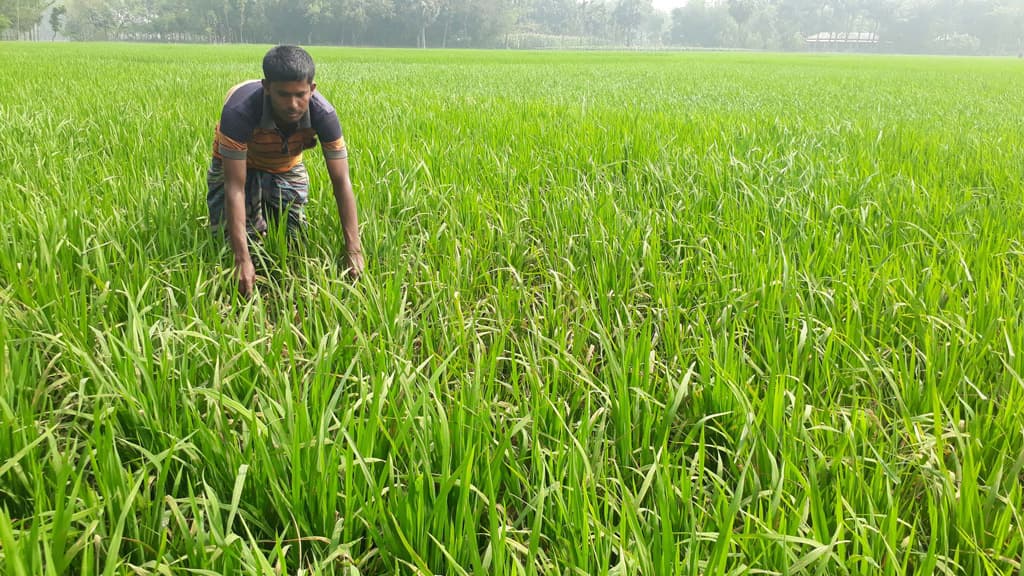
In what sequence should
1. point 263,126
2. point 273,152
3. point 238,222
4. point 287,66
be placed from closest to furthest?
point 287,66 < point 238,222 < point 263,126 < point 273,152

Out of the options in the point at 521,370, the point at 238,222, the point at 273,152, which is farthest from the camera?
the point at 273,152

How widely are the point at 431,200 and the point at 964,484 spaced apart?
95.6 inches

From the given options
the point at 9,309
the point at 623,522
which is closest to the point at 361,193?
the point at 9,309

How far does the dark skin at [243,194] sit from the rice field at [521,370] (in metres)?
0.08

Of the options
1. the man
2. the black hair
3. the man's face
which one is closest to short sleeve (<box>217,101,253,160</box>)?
the man

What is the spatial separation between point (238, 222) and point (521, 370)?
115 cm

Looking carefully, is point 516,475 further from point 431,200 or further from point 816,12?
point 816,12

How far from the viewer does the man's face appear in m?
2.16

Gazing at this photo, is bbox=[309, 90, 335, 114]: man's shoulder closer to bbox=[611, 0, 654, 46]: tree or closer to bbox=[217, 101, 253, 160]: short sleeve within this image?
bbox=[217, 101, 253, 160]: short sleeve

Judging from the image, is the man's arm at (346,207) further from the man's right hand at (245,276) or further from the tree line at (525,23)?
the tree line at (525,23)

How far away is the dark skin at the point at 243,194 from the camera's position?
86.1 inches

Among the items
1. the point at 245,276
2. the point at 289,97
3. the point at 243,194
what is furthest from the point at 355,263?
the point at 289,97

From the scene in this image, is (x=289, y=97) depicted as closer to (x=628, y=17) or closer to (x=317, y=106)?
(x=317, y=106)

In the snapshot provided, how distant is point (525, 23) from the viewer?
348ft
